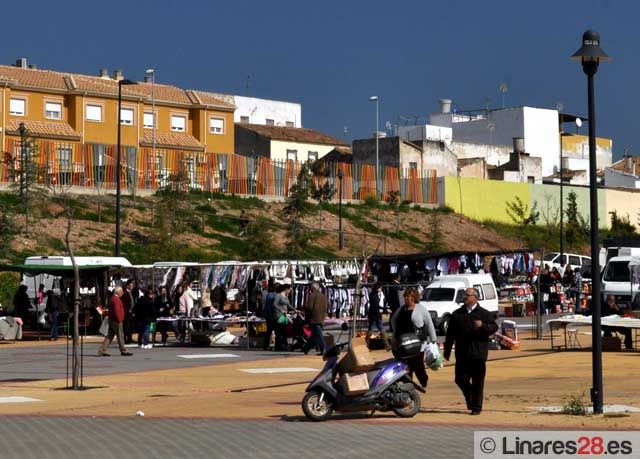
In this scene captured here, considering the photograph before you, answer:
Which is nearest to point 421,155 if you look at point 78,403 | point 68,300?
point 68,300

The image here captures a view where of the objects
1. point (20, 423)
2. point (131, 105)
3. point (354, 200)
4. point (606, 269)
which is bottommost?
point (20, 423)

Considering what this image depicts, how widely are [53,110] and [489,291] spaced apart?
144 ft

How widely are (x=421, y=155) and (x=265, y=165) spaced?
18.3m

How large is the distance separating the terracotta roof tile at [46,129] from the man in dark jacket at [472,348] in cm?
A: 5951

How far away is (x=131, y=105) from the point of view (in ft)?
274

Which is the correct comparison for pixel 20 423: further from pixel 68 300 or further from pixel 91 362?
pixel 68 300

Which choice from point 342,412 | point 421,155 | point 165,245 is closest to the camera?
point 342,412

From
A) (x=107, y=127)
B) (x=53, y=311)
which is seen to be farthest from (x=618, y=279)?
(x=107, y=127)

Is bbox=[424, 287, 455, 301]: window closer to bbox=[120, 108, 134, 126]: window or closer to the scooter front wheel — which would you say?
the scooter front wheel

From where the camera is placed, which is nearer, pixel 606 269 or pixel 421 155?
pixel 606 269

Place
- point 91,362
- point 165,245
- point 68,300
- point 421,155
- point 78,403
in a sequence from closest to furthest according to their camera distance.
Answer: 1. point 78,403
2. point 91,362
3. point 68,300
4. point 165,245
5. point 421,155

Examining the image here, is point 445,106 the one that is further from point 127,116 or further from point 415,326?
point 415,326

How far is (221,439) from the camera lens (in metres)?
15.9

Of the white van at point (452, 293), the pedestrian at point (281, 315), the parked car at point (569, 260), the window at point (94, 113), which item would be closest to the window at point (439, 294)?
the white van at point (452, 293)
